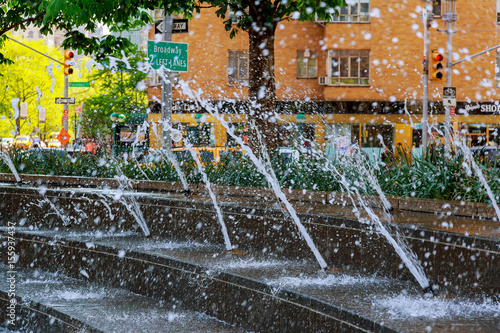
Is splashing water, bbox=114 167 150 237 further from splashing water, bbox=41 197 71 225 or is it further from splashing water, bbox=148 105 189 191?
splashing water, bbox=148 105 189 191

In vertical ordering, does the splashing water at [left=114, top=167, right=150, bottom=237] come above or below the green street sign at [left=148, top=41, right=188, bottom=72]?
below

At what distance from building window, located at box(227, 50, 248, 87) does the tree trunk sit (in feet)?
83.5

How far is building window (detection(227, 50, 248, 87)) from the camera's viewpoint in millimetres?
35719

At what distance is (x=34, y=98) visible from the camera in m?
51.8

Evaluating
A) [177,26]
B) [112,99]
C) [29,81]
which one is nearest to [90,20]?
[177,26]

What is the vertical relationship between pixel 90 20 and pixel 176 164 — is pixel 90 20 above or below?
above

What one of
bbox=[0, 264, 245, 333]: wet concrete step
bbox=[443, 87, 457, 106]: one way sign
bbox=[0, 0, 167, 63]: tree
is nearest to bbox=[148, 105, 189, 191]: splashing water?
bbox=[0, 0, 167, 63]: tree

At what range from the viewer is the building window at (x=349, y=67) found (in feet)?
115

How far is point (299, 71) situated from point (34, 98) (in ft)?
82.9

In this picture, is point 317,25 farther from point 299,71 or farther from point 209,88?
point 209,88

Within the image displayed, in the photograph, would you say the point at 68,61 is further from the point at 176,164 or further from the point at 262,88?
the point at 176,164

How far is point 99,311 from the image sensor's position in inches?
202

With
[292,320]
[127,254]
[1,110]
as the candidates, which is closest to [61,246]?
[127,254]

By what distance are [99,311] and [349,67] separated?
31.2 meters
